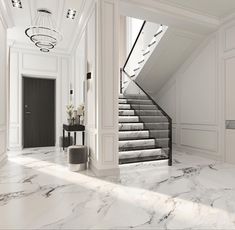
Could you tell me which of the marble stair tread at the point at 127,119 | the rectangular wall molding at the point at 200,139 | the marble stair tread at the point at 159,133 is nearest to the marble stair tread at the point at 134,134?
the marble stair tread at the point at 159,133

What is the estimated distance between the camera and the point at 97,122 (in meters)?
3.65

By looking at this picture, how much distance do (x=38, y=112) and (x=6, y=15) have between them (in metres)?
3.29

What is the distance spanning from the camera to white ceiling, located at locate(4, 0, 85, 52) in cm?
423

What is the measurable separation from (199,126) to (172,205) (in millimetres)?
3455

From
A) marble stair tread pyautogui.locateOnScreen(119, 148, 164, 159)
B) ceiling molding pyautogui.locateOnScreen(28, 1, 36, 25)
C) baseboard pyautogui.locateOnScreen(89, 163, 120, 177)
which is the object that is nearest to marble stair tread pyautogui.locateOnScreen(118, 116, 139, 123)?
marble stair tread pyautogui.locateOnScreen(119, 148, 164, 159)

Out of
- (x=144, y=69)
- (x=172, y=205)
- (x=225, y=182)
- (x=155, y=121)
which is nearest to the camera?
(x=172, y=205)

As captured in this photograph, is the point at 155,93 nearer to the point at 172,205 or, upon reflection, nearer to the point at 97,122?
the point at 97,122

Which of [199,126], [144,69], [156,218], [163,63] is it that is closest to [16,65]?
[144,69]

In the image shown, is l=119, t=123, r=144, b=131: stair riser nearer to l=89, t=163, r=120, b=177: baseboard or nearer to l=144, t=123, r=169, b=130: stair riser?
l=144, t=123, r=169, b=130: stair riser

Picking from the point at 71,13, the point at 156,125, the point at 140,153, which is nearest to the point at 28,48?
the point at 71,13

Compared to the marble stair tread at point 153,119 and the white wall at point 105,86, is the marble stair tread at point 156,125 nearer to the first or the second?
the marble stair tread at point 153,119

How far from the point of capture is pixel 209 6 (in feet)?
14.2

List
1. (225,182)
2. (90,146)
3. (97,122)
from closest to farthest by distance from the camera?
(225,182) → (97,122) → (90,146)

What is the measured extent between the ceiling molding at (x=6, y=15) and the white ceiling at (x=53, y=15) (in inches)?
2.0
